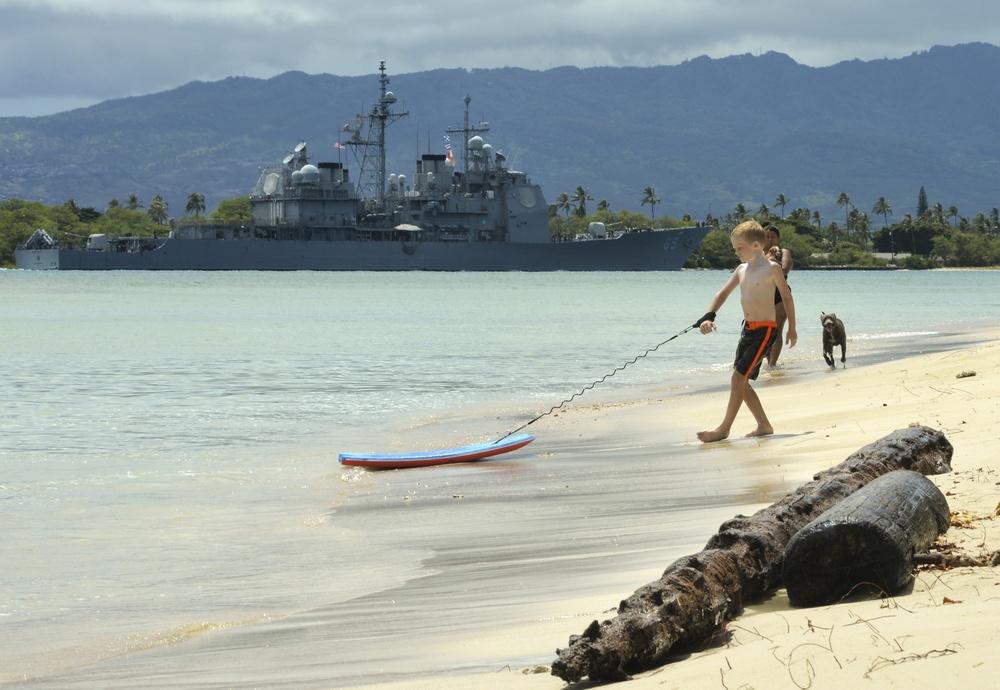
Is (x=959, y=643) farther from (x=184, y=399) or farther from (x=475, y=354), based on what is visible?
(x=475, y=354)

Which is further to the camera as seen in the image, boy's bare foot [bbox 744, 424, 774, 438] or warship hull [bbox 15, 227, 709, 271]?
warship hull [bbox 15, 227, 709, 271]

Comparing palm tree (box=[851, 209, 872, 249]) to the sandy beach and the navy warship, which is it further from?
the sandy beach

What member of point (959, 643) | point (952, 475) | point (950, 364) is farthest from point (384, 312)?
point (959, 643)

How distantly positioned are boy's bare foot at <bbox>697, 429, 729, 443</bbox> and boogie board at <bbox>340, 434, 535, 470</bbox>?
1.31 meters

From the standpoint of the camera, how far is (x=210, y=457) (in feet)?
30.8

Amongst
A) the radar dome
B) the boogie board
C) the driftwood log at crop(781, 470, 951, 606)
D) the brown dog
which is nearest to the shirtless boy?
the boogie board

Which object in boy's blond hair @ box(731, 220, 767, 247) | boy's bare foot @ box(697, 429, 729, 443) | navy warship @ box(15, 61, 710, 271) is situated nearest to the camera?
boy's blond hair @ box(731, 220, 767, 247)

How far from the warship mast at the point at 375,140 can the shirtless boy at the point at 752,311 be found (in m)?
99.9

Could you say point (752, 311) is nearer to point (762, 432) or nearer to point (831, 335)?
point (762, 432)

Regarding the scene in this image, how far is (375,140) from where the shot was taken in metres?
114

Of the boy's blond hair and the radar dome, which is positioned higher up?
the radar dome

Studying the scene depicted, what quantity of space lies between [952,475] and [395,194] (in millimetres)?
104920

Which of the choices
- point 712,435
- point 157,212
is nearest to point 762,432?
point 712,435

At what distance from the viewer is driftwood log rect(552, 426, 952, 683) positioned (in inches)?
126
